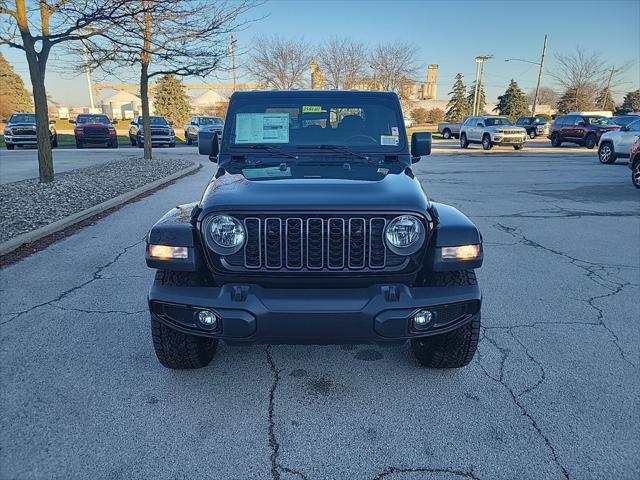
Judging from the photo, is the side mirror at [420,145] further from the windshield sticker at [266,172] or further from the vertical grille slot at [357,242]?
the vertical grille slot at [357,242]

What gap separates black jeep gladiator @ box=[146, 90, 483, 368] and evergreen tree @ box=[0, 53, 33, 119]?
65.1 meters

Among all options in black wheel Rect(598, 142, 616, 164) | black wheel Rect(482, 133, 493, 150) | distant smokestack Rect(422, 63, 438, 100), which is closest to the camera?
black wheel Rect(598, 142, 616, 164)

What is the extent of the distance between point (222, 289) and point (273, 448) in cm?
87

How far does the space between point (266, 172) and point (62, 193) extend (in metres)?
7.56

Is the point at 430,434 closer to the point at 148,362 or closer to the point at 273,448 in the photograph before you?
the point at 273,448

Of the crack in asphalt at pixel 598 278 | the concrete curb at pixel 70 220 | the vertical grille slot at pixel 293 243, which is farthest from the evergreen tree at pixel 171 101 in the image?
the vertical grille slot at pixel 293 243

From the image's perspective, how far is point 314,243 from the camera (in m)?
2.55

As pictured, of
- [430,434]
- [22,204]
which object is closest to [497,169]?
[22,204]

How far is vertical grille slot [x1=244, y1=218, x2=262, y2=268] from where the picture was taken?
8.34 feet

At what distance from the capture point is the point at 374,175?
10.3ft

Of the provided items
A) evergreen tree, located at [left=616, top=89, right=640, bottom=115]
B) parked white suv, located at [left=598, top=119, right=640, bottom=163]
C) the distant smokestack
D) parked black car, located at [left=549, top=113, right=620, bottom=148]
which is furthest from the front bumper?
the distant smokestack

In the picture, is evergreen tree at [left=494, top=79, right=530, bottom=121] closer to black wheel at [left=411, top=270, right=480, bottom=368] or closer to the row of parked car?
the row of parked car

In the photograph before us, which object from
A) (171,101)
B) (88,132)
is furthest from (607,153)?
(171,101)

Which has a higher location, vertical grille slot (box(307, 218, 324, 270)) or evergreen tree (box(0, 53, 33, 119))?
evergreen tree (box(0, 53, 33, 119))
